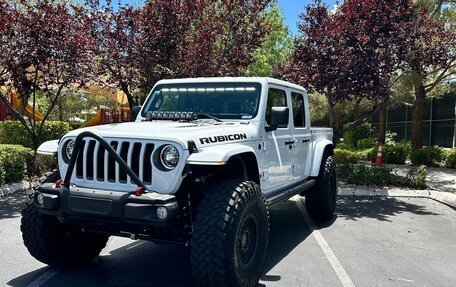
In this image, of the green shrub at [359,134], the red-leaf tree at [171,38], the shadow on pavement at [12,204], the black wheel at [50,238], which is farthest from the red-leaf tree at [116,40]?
the green shrub at [359,134]

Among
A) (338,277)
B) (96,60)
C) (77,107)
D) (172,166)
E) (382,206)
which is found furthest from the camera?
(77,107)

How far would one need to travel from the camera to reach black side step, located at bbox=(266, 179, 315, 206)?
4.91 meters

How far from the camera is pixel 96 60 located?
9594 mm

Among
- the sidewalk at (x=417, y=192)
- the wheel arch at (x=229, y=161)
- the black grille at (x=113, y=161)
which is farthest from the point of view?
the sidewalk at (x=417, y=192)

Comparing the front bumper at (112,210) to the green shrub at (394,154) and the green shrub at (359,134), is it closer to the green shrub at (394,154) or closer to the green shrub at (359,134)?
the green shrub at (394,154)

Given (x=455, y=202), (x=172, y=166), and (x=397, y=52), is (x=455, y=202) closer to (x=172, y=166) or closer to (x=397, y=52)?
(x=397, y=52)

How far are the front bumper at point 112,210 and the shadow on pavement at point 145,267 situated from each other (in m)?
0.67

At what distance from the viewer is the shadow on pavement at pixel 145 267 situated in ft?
13.6

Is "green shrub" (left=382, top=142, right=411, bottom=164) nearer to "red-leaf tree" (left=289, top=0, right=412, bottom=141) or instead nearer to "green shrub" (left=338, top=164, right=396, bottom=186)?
"green shrub" (left=338, top=164, right=396, bottom=186)

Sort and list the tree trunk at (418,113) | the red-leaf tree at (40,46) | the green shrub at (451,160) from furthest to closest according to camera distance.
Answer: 1. the tree trunk at (418,113)
2. the green shrub at (451,160)
3. the red-leaf tree at (40,46)

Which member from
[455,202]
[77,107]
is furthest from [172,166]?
[77,107]

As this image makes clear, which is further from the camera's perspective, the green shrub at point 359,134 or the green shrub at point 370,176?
the green shrub at point 359,134

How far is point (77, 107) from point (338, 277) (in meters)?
31.1

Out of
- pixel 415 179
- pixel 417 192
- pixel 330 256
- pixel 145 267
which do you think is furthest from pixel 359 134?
pixel 145 267
